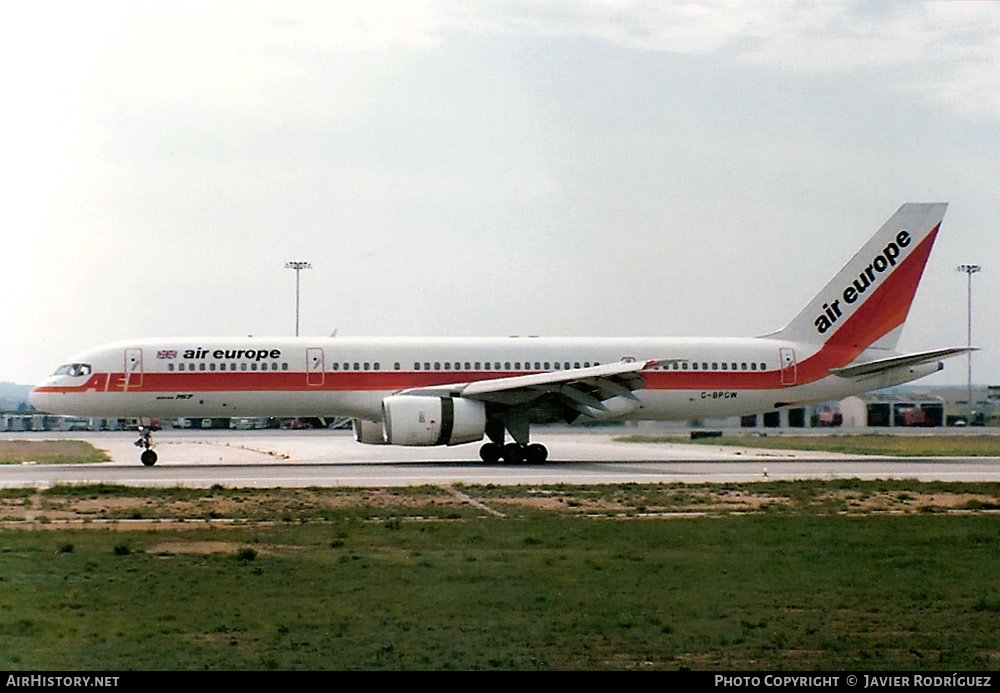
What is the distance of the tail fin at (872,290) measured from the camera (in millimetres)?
38625

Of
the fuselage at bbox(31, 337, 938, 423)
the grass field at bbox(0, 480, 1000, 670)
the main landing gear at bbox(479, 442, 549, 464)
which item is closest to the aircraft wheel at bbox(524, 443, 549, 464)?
the main landing gear at bbox(479, 442, 549, 464)

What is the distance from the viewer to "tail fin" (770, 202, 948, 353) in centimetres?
3862

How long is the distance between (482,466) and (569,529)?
15.5 metres

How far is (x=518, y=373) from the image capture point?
36312 millimetres

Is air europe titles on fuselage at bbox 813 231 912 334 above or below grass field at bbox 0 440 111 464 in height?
above

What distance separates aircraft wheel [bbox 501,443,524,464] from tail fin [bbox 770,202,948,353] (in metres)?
9.86

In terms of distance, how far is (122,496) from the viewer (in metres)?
23.5

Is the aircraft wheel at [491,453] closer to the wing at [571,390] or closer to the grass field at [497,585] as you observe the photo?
the wing at [571,390]

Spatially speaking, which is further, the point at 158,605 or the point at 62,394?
the point at 62,394

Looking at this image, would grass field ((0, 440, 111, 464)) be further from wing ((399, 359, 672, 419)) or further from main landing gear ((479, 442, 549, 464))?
main landing gear ((479, 442, 549, 464))

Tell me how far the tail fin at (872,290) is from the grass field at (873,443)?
5246mm

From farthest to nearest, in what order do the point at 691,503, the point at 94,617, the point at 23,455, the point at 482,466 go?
the point at 23,455 < the point at 482,466 < the point at 691,503 < the point at 94,617
